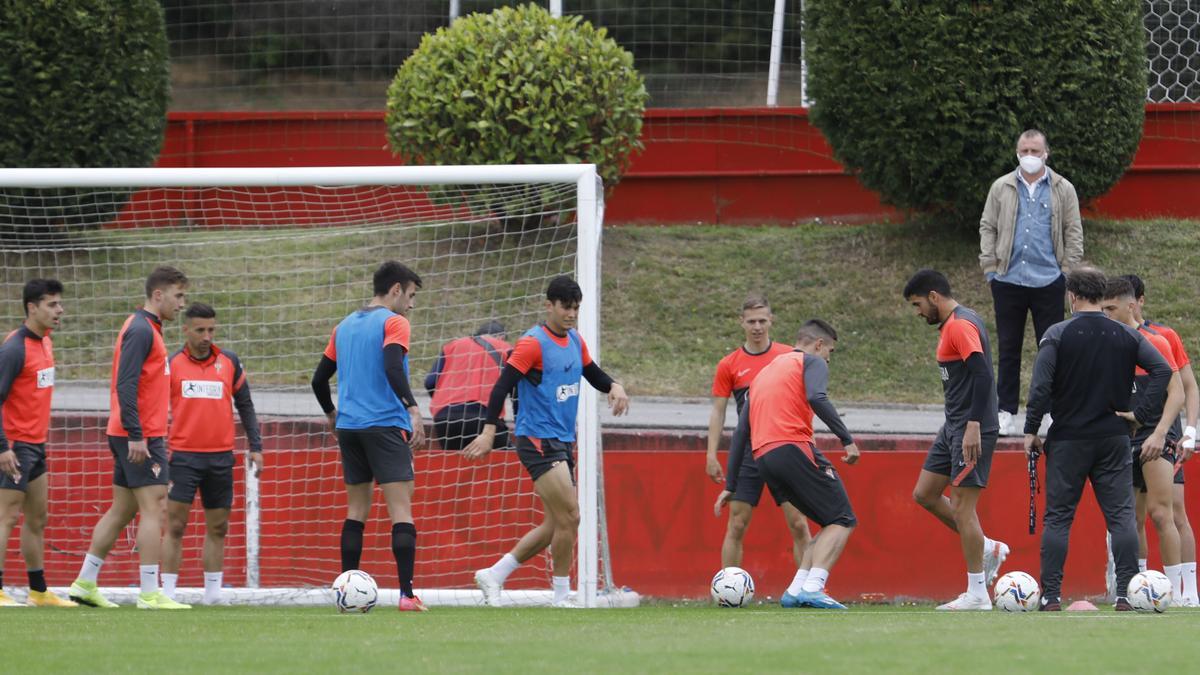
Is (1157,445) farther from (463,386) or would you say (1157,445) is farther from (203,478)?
(203,478)

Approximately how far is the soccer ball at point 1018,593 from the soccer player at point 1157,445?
2.80 ft

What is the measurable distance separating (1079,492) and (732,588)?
206 cm

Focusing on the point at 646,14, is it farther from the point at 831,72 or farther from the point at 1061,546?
the point at 1061,546

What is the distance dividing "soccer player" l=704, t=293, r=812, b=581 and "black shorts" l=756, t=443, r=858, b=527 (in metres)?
0.61

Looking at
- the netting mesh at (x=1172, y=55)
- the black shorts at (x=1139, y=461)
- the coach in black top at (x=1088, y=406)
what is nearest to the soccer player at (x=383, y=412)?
the coach in black top at (x=1088, y=406)

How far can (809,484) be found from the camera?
30.1ft

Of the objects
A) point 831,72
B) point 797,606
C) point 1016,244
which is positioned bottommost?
point 797,606

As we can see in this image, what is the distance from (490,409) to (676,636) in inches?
110

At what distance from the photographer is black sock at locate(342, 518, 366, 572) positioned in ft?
29.7

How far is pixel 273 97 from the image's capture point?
60.7 feet

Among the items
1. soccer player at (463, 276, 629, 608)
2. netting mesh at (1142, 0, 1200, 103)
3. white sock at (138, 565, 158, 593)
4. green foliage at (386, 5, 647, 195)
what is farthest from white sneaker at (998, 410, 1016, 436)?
netting mesh at (1142, 0, 1200, 103)

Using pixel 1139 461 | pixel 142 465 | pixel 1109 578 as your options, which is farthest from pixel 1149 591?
pixel 142 465

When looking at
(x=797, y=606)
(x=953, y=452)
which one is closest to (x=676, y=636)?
(x=797, y=606)

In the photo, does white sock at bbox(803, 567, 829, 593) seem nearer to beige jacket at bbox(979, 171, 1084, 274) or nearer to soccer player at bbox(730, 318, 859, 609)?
soccer player at bbox(730, 318, 859, 609)
